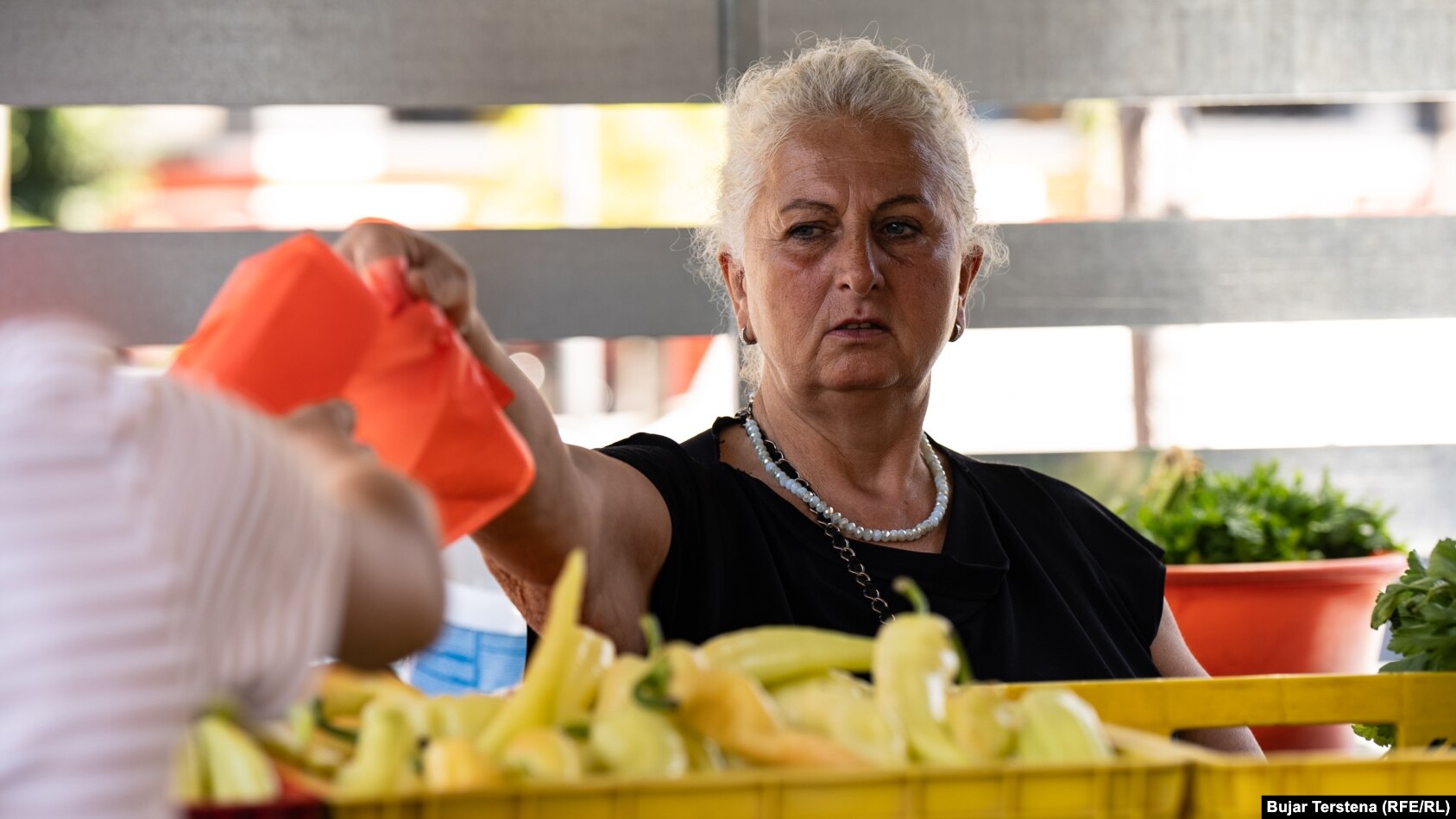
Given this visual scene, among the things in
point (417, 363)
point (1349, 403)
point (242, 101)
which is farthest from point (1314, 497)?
point (242, 101)

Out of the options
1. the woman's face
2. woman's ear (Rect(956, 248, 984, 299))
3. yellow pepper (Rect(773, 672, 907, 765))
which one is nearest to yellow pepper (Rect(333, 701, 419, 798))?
A: yellow pepper (Rect(773, 672, 907, 765))

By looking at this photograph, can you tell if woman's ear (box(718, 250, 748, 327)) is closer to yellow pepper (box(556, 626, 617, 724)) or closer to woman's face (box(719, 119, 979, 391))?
woman's face (box(719, 119, 979, 391))

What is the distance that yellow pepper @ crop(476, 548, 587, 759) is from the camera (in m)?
0.75

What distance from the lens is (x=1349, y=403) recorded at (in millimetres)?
2502

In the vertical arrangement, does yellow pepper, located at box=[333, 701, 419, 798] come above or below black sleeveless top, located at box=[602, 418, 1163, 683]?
above

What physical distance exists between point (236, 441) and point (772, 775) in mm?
304

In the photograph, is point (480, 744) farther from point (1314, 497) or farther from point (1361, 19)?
point (1361, 19)

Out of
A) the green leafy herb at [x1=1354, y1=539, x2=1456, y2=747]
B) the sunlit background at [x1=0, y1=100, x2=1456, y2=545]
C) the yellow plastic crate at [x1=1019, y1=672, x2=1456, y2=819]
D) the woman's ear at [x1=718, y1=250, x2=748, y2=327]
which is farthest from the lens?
the sunlit background at [x1=0, y1=100, x2=1456, y2=545]

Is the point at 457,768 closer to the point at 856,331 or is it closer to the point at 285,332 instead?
the point at 285,332

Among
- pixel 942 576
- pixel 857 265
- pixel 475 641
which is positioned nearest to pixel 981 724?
pixel 942 576

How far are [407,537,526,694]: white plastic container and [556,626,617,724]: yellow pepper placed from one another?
1063mm

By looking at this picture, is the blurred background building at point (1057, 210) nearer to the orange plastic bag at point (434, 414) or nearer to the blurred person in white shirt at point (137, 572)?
the orange plastic bag at point (434, 414)

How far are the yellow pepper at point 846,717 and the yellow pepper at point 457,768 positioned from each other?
19cm

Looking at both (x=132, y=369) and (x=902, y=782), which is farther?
(x=132, y=369)
